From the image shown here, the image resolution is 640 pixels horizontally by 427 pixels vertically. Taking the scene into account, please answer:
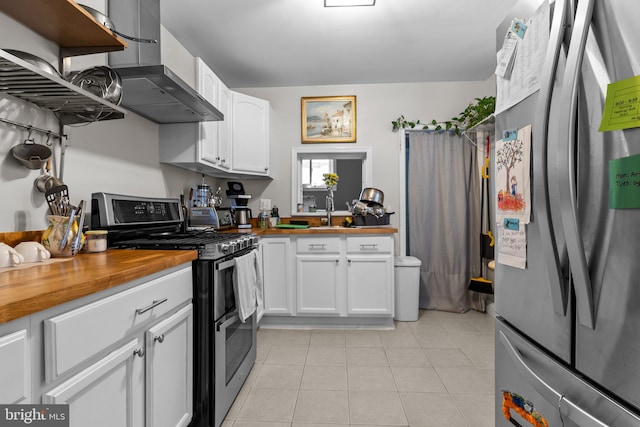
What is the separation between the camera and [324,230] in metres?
2.93

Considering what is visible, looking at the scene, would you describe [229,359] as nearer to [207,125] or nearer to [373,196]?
[207,125]

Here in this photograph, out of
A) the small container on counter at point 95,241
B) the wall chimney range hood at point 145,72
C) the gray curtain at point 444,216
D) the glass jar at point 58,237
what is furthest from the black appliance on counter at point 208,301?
the gray curtain at point 444,216

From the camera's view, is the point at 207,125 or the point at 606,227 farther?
the point at 207,125

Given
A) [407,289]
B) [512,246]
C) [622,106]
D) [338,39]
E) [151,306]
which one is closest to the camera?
[622,106]

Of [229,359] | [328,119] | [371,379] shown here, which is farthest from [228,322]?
[328,119]

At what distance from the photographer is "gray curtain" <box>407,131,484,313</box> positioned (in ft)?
11.4

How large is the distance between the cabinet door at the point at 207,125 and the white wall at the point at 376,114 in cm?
96

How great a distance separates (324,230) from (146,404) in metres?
1.98

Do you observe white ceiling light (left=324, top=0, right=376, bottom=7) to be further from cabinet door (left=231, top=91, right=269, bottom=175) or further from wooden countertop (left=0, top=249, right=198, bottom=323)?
wooden countertop (left=0, top=249, right=198, bottom=323)

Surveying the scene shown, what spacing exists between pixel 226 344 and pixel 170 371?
409mm

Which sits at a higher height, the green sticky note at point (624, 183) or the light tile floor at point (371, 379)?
the green sticky note at point (624, 183)

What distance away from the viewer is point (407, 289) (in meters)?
3.15

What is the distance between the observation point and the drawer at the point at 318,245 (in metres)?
2.95

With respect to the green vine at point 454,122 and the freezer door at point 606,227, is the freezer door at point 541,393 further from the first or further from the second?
the green vine at point 454,122
